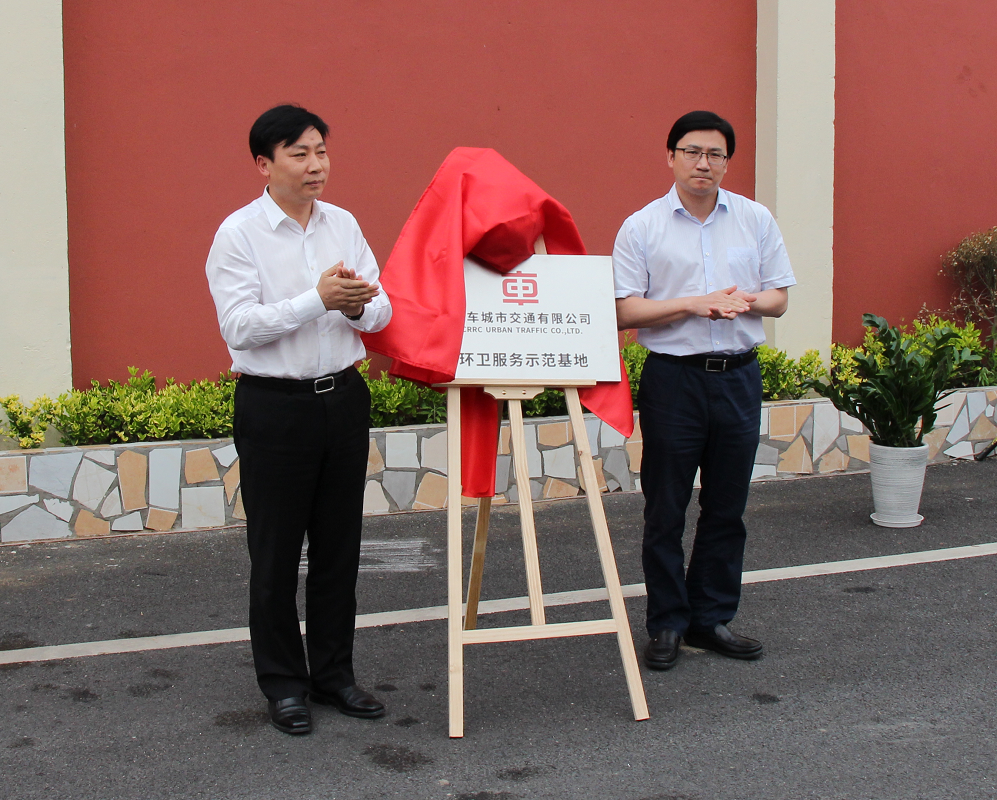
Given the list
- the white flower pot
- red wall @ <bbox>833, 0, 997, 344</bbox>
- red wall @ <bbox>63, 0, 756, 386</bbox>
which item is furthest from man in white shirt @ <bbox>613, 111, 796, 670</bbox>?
red wall @ <bbox>833, 0, 997, 344</bbox>

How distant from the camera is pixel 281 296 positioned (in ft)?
10.5

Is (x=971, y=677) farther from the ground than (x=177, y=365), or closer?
closer

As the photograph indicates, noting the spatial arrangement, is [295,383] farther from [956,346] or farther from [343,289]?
[956,346]

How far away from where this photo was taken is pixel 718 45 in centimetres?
→ 729

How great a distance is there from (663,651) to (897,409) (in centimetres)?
265

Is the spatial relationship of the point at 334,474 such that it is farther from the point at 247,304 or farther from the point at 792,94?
the point at 792,94

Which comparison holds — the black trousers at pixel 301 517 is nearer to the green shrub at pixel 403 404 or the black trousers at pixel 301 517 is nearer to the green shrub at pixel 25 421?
the green shrub at pixel 403 404

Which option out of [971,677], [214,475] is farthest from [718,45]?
[971,677]

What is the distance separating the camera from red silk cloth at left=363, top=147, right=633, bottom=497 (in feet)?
10.7

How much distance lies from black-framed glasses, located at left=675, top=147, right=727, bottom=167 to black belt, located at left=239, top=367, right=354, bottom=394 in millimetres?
1547

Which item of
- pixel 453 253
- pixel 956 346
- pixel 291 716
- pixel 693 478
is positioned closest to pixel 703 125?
pixel 453 253

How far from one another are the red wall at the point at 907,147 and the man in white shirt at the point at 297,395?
549 cm

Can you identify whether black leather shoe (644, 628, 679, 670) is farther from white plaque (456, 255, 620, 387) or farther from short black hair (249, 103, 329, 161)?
short black hair (249, 103, 329, 161)

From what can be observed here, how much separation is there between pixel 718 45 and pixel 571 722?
18.4 feet
